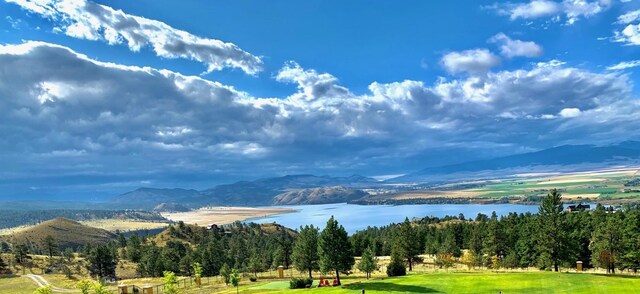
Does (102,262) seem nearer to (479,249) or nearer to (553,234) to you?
(479,249)

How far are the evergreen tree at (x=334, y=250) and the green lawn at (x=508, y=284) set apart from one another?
10902 millimetres

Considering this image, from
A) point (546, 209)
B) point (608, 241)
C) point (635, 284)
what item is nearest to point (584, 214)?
point (608, 241)

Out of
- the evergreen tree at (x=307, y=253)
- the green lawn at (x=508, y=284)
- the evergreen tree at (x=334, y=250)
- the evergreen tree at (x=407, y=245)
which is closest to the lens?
the green lawn at (x=508, y=284)

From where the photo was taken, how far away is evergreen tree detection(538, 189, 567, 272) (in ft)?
282

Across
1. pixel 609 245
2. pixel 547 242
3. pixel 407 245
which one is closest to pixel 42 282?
pixel 407 245

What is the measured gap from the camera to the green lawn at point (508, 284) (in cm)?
6041

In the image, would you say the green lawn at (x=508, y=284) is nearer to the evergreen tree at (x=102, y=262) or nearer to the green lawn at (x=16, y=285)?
the green lawn at (x=16, y=285)

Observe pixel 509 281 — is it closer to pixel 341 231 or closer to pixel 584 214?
pixel 341 231

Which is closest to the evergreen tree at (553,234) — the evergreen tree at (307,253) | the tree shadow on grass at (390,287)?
the tree shadow on grass at (390,287)

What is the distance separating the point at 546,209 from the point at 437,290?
36.3 metres

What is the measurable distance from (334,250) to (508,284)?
121ft

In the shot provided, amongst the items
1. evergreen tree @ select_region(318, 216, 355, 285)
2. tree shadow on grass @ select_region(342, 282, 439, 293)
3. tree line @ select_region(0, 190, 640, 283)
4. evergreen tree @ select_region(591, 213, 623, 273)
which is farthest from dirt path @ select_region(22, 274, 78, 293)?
evergreen tree @ select_region(591, 213, 623, 273)

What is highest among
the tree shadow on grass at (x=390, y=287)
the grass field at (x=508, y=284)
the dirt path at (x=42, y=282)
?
the grass field at (x=508, y=284)

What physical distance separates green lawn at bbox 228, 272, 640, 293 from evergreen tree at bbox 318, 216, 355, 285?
10.9 meters
